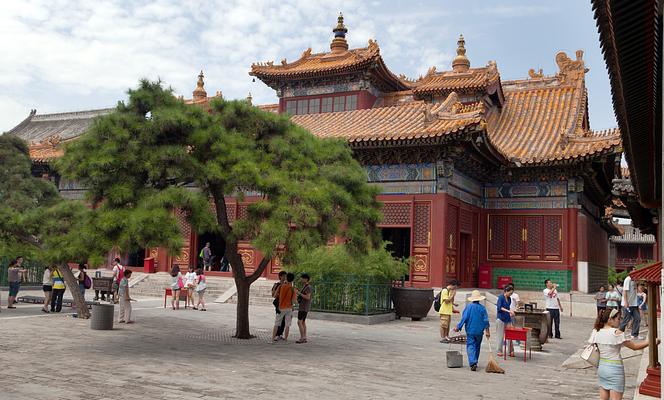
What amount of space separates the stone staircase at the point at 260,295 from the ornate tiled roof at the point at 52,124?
22.6m

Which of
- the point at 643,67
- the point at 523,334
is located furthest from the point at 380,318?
the point at 643,67

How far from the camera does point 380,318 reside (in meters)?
16.5

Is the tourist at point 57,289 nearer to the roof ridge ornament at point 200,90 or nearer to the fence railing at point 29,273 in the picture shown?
the fence railing at point 29,273

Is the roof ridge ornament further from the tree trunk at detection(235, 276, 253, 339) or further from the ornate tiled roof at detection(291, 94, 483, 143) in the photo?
the tree trunk at detection(235, 276, 253, 339)

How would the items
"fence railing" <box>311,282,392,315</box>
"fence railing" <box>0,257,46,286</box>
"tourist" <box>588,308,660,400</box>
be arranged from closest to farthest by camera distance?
"tourist" <box>588,308,660,400</box>
"fence railing" <box>311,282,392,315</box>
"fence railing" <box>0,257,46,286</box>

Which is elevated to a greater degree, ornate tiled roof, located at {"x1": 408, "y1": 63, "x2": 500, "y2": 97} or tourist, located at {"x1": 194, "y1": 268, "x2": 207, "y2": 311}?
ornate tiled roof, located at {"x1": 408, "y1": 63, "x2": 500, "y2": 97}

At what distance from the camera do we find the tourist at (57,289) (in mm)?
16008

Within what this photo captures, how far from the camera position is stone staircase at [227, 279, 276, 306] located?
2034 cm

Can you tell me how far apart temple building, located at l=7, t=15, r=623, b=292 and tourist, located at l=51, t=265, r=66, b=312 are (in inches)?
326

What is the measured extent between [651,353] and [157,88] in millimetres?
8690

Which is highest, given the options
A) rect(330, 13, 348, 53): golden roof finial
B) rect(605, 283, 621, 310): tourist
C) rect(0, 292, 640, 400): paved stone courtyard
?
rect(330, 13, 348, 53): golden roof finial

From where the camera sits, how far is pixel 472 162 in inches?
876

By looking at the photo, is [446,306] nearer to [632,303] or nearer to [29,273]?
[632,303]

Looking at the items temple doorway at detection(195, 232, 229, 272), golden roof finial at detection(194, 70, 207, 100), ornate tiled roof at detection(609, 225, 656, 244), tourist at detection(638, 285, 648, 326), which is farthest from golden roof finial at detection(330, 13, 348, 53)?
Result: ornate tiled roof at detection(609, 225, 656, 244)
